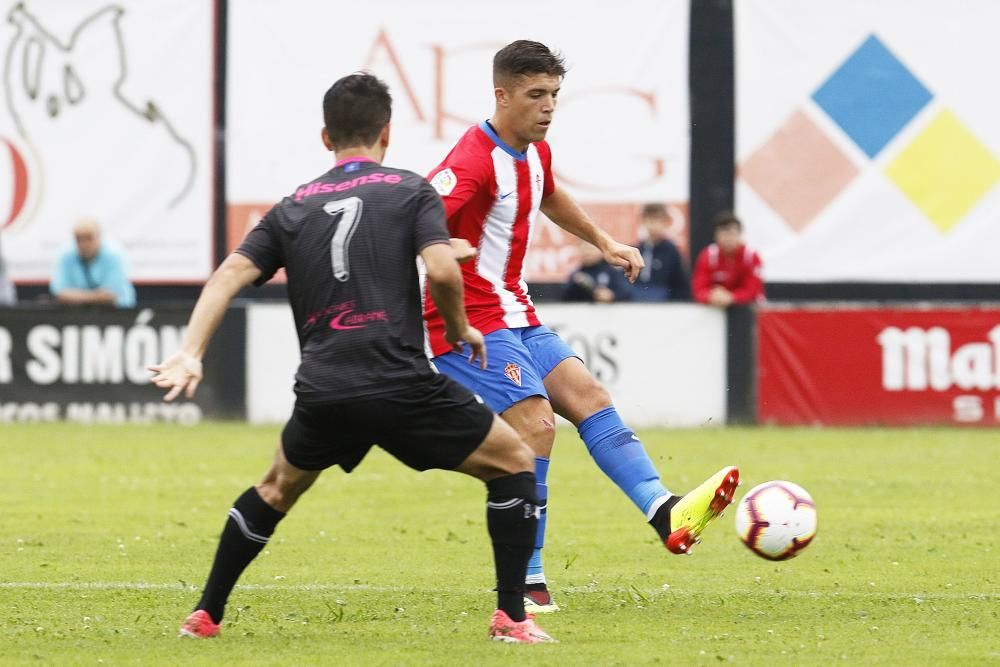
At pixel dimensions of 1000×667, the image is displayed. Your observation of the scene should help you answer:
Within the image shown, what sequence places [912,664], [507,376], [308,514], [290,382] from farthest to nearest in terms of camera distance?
[290,382], [308,514], [507,376], [912,664]

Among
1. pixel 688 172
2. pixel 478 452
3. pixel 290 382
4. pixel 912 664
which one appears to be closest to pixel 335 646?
pixel 478 452

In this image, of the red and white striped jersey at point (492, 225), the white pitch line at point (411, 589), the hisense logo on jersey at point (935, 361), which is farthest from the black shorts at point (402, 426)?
the hisense logo on jersey at point (935, 361)

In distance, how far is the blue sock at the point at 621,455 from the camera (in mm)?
7129

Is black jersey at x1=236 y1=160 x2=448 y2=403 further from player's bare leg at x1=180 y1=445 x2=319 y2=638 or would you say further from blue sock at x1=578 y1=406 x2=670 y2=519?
blue sock at x1=578 y1=406 x2=670 y2=519

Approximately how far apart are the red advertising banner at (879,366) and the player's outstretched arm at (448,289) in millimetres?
11587

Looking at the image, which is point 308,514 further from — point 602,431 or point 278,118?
point 278,118

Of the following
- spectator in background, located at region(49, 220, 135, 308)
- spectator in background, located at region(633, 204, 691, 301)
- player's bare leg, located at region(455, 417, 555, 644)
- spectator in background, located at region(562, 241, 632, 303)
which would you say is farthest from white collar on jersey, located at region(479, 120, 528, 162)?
spectator in background, located at region(49, 220, 135, 308)

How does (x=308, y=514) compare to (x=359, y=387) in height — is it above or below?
below

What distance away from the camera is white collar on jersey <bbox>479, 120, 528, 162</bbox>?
727 cm

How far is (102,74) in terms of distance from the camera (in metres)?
21.5

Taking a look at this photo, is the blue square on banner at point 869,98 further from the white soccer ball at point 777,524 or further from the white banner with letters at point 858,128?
the white soccer ball at point 777,524

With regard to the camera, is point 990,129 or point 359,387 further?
point 990,129

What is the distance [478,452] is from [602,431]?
127 centimetres

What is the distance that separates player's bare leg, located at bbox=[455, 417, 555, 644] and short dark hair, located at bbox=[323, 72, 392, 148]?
42.8 inches
